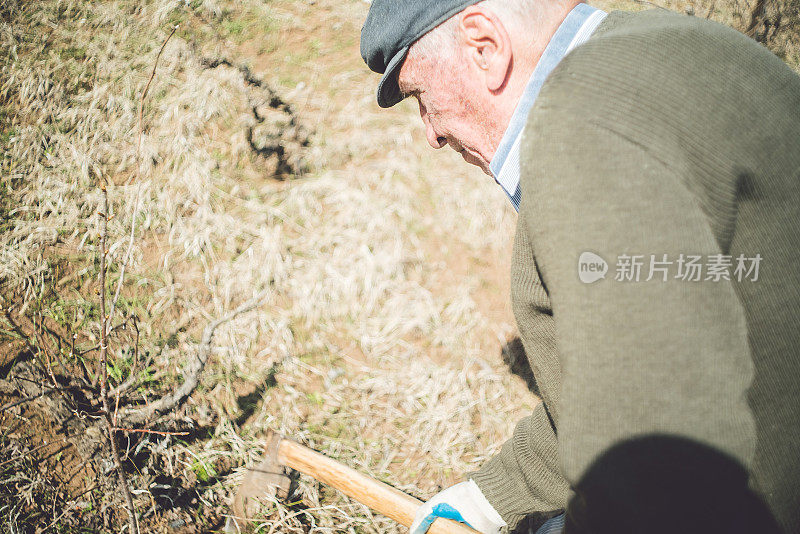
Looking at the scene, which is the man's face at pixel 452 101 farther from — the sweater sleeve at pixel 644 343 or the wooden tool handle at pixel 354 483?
the wooden tool handle at pixel 354 483

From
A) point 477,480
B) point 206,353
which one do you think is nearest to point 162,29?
point 206,353

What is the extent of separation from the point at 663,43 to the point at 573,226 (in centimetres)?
44

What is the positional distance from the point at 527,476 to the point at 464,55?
1.45 m

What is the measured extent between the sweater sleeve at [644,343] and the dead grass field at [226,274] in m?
1.91

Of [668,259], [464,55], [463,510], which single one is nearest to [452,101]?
[464,55]

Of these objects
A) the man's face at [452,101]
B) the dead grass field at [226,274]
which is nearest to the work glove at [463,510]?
the dead grass field at [226,274]

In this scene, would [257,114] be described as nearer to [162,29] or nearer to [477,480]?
[162,29]

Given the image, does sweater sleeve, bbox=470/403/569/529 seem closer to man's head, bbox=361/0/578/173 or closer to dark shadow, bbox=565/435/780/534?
dark shadow, bbox=565/435/780/534

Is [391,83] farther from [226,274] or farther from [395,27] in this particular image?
[226,274]

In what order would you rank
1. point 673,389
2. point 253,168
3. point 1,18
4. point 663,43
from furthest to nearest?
point 1,18 → point 253,168 → point 663,43 → point 673,389

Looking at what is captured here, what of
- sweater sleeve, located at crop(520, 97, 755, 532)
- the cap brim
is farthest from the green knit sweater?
the cap brim

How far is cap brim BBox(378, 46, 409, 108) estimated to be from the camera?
1.51 metres

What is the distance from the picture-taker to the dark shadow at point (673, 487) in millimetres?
750

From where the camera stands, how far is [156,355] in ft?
8.59
